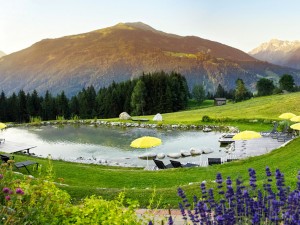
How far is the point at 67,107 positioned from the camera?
257 ft

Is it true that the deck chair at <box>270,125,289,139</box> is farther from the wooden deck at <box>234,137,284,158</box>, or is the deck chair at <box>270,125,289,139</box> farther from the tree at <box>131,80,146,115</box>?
the tree at <box>131,80,146,115</box>

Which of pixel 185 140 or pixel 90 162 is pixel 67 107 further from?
pixel 90 162

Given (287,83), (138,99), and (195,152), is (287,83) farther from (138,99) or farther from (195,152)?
(195,152)

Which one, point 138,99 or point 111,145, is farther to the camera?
point 138,99

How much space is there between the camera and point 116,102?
7594 centimetres

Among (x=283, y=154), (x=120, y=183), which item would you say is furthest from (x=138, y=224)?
(x=283, y=154)

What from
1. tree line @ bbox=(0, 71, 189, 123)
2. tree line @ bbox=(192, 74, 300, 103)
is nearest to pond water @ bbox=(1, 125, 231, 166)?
tree line @ bbox=(0, 71, 189, 123)

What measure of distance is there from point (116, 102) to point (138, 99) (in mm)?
6072

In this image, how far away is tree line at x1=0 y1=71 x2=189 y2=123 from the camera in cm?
7300

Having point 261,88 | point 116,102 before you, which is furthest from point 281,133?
point 261,88

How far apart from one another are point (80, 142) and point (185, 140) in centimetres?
921

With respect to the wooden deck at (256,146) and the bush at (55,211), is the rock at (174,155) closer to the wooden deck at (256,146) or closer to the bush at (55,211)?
the wooden deck at (256,146)

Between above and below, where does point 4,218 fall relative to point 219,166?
above

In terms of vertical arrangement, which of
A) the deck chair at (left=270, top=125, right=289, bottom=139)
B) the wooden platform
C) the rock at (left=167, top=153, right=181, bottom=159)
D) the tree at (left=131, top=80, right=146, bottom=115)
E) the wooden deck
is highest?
the tree at (left=131, top=80, right=146, bottom=115)
